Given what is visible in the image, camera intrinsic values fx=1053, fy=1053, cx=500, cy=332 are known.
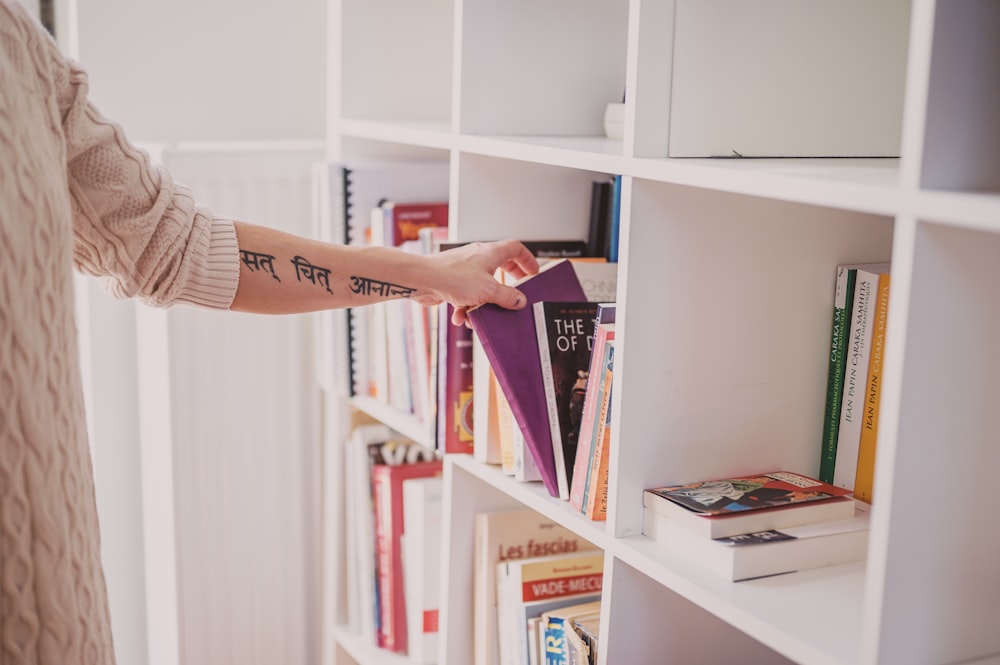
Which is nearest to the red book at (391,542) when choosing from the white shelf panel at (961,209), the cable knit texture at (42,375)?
the cable knit texture at (42,375)

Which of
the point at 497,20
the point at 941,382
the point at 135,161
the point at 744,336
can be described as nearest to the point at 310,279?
the point at 135,161

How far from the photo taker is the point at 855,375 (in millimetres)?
1130

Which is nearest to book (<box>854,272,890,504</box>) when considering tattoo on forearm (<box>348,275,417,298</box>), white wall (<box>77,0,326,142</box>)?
tattoo on forearm (<box>348,275,417,298</box>)

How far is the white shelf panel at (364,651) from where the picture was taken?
69.4 inches

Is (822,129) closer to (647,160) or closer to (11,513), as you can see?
(647,160)

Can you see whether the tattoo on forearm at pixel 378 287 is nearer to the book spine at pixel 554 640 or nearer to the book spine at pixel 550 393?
the book spine at pixel 550 393

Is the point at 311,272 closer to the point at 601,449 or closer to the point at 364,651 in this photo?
the point at 601,449

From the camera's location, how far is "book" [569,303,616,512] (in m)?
1.18

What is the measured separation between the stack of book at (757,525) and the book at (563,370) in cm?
16

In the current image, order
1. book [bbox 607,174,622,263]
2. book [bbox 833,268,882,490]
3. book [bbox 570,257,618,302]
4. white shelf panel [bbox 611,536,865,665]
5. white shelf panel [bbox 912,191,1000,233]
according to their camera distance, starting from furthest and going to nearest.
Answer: book [bbox 607,174,622,263], book [bbox 570,257,618,302], book [bbox 833,268,882,490], white shelf panel [bbox 611,536,865,665], white shelf panel [bbox 912,191,1000,233]

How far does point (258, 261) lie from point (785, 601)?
0.73m

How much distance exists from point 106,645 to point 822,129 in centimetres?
91

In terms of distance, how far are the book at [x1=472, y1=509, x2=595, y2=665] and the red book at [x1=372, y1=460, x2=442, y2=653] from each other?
0.30 m

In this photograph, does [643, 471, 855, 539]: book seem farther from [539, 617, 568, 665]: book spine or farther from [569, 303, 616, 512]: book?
[539, 617, 568, 665]: book spine
